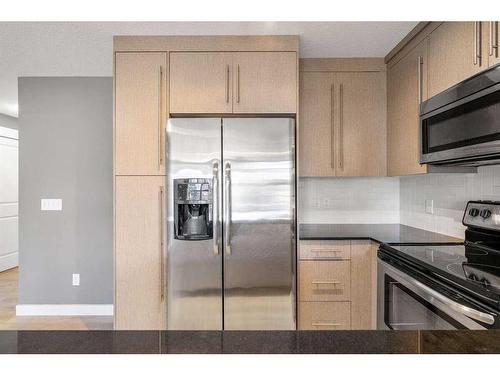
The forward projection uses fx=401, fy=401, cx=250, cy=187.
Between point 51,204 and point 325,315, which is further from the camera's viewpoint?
point 51,204

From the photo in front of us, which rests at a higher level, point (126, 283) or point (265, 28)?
point (265, 28)

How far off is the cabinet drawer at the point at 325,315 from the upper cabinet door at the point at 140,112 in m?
1.36

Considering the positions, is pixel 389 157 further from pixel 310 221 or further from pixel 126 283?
pixel 126 283

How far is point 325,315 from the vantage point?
2748 mm

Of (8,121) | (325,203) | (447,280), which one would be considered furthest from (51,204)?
(447,280)

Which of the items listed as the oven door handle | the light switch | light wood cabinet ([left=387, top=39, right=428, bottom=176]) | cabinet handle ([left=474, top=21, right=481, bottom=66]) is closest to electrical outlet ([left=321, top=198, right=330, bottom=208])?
light wood cabinet ([left=387, top=39, right=428, bottom=176])

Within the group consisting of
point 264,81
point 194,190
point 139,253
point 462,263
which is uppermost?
point 264,81

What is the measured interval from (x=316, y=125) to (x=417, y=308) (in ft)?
5.58

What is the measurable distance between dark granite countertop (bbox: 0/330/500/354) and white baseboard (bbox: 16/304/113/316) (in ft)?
11.4

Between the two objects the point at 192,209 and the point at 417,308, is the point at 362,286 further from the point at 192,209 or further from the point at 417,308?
the point at 192,209

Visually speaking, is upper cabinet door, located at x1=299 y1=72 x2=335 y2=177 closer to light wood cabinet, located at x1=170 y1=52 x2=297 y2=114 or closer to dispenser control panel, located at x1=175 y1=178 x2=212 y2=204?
light wood cabinet, located at x1=170 y1=52 x2=297 y2=114
